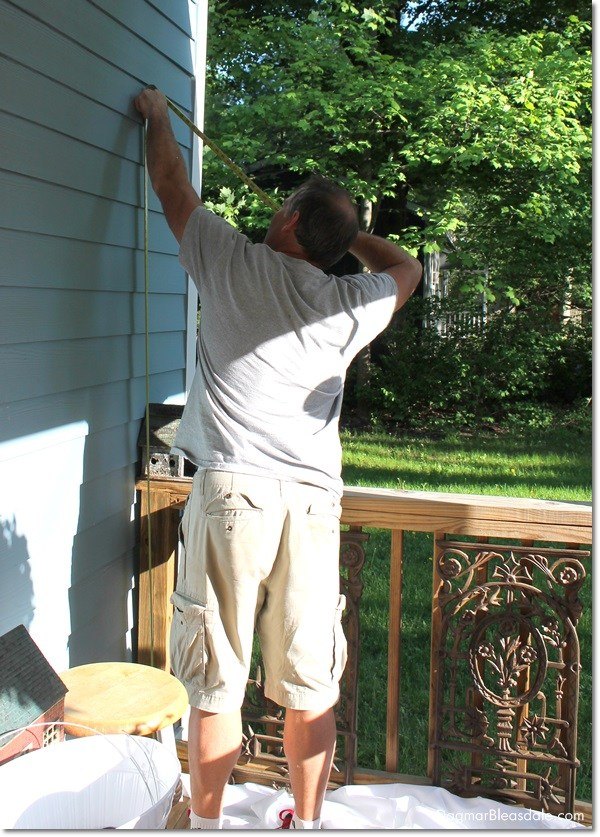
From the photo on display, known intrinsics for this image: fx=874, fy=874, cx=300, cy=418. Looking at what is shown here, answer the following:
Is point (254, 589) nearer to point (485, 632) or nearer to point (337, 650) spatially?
point (337, 650)

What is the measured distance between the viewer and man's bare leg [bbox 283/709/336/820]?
6.04 ft

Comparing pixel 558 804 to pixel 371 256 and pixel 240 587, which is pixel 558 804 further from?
pixel 371 256

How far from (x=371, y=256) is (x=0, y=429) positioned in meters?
0.96

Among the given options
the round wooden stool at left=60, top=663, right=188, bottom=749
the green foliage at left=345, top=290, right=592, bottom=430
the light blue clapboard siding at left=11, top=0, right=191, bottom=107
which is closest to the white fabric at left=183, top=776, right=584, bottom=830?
the round wooden stool at left=60, top=663, right=188, bottom=749

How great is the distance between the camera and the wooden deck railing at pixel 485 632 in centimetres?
209

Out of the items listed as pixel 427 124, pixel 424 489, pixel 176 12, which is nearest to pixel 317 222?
pixel 176 12

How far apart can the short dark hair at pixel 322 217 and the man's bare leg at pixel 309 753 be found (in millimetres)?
976

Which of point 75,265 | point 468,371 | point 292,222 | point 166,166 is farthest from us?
point 468,371

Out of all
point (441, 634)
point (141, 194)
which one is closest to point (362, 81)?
point (141, 194)

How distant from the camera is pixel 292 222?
72.5 inches

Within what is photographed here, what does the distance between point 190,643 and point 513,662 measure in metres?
0.85

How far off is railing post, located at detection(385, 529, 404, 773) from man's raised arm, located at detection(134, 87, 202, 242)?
0.93 metres

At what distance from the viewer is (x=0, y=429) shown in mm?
1688

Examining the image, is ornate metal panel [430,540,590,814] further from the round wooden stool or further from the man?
the round wooden stool
